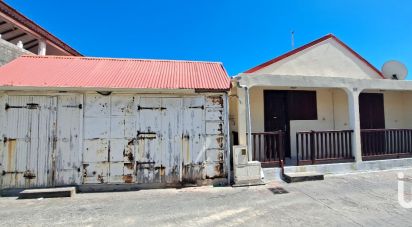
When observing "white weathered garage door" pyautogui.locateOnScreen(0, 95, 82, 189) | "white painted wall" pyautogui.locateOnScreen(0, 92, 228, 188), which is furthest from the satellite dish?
"white weathered garage door" pyautogui.locateOnScreen(0, 95, 82, 189)

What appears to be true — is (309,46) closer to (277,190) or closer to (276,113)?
(276,113)

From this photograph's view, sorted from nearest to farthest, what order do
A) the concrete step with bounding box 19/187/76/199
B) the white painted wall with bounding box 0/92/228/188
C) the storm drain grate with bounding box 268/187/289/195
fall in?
the concrete step with bounding box 19/187/76/199
the storm drain grate with bounding box 268/187/289/195
the white painted wall with bounding box 0/92/228/188

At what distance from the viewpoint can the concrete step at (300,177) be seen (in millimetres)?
6453

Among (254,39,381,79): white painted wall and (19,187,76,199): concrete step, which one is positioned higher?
(254,39,381,79): white painted wall

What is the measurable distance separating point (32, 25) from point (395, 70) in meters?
15.6

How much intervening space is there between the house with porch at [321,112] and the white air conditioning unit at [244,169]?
0.84 feet

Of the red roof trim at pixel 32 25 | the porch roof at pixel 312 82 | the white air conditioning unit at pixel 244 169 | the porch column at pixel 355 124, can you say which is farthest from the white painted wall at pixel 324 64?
the red roof trim at pixel 32 25

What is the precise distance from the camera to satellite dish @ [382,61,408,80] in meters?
8.89

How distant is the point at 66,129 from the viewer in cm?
591

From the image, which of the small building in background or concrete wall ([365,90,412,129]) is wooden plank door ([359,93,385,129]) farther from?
the small building in background

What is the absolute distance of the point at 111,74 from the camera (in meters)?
6.89

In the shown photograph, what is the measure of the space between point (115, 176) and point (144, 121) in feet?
5.13

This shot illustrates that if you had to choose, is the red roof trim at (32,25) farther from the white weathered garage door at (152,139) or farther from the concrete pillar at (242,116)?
the concrete pillar at (242,116)

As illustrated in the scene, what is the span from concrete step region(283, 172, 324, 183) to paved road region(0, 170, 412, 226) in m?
0.29
